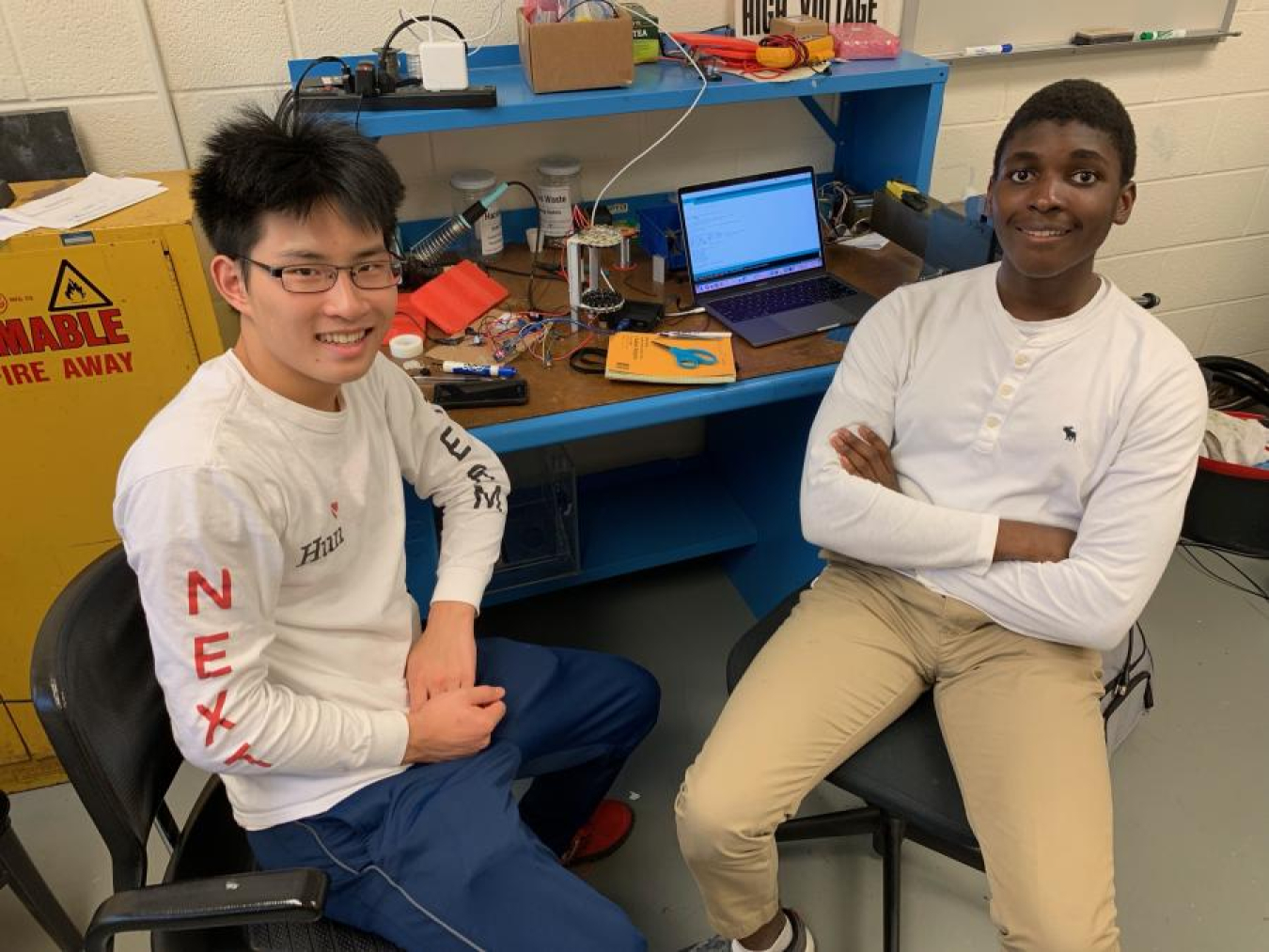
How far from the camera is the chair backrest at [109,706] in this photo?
2.90 ft

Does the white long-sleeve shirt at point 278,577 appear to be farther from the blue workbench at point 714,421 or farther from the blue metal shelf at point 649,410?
the blue workbench at point 714,421

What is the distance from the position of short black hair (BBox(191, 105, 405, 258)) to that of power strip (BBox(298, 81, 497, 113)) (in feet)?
1.94

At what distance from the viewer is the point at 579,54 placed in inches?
61.7

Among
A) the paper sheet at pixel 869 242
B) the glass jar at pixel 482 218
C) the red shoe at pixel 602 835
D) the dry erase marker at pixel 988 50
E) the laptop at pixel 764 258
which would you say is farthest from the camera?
the dry erase marker at pixel 988 50

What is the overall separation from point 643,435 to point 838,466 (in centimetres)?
110

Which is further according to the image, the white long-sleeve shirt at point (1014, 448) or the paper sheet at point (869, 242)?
the paper sheet at point (869, 242)

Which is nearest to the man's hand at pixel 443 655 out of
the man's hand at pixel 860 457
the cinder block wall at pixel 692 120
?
the man's hand at pixel 860 457

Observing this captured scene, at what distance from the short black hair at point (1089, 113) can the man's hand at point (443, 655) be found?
1.01 meters

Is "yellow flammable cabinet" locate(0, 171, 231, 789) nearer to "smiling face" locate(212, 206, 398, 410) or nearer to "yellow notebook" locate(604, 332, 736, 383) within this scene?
"smiling face" locate(212, 206, 398, 410)

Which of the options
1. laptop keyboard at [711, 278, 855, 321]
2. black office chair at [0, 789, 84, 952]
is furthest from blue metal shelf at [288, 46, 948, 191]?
black office chair at [0, 789, 84, 952]

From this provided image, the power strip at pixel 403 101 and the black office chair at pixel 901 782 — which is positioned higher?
the power strip at pixel 403 101

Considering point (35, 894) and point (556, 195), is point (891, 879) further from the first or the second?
point (556, 195)

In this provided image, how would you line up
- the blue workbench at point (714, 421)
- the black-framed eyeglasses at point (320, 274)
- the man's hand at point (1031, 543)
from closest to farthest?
1. the black-framed eyeglasses at point (320, 274)
2. the man's hand at point (1031, 543)
3. the blue workbench at point (714, 421)

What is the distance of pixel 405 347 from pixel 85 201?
0.57 meters
